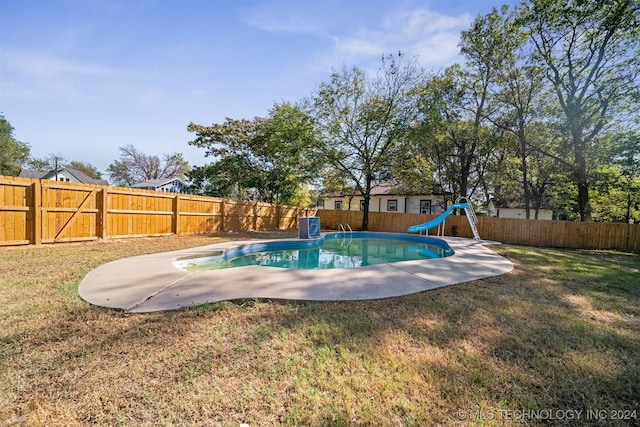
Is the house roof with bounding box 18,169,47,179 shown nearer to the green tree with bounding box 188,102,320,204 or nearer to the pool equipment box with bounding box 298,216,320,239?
the green tree with bounding box 188,102,320,204

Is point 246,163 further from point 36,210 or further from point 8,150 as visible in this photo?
point 8,150

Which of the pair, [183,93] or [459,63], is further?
[459,63]

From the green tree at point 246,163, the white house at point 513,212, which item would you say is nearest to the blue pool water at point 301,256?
the green tree at point 246,163

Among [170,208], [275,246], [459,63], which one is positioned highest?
[459,63]

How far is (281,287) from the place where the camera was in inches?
150

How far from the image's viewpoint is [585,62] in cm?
1166

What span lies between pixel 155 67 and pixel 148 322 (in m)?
10.7

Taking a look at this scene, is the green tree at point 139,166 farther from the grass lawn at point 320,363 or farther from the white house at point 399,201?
the grass lawn at point 320,363

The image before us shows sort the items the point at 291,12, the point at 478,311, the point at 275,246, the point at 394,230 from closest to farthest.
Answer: the point at 478,311
the point at 291,12
the point at 275,246
the point at 394,230

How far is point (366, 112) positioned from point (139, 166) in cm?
3412

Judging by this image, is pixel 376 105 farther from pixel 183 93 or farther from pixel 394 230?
pixel 183 93

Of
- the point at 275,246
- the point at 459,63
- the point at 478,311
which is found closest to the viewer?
the point at 478,311

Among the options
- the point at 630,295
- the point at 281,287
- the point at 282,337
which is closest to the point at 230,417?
the point at 282,337

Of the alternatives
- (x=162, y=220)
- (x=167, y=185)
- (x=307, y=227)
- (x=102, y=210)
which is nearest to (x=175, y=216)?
(x=162, y=220)
